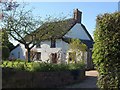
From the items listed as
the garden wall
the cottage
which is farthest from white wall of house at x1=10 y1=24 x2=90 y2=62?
the garden wall

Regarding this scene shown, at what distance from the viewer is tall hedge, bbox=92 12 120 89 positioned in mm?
9633

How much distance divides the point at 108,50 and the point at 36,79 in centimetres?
805

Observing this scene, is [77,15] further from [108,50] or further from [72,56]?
[108,50]

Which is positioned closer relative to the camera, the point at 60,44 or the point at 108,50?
the point at 108,50

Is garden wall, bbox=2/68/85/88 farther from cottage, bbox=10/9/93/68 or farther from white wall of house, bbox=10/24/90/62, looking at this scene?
white wall of house, bbox=10/24/90/62

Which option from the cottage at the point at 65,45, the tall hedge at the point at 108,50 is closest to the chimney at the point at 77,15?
the cottage at the point at 65,45

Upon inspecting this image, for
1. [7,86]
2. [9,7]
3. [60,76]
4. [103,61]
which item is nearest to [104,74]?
[103,61]

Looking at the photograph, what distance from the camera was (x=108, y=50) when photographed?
973 centimetres

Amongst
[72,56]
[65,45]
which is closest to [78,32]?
[65,45]

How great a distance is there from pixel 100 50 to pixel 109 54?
1.23 feet

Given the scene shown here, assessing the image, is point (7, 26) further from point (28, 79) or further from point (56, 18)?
point (28, 79)

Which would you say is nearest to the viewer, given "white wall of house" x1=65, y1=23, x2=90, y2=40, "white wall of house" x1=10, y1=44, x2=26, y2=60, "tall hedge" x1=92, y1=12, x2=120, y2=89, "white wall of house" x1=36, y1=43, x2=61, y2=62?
"tall hedge" x1=92, y1=12, x2=120, y2=89

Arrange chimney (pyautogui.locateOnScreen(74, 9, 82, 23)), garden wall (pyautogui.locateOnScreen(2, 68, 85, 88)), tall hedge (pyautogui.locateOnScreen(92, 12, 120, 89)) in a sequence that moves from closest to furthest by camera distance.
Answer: tall hedge (pyautogui.locateOnScreen(92, 12, 120, 89)) → garden wall (pyautogui.locateOnScreen(2, 68, 85, 88)) → chimney (pyautogui.locateOnScreen(74, 9, 82, 23))

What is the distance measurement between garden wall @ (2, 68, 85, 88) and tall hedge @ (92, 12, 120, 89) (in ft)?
21.5
